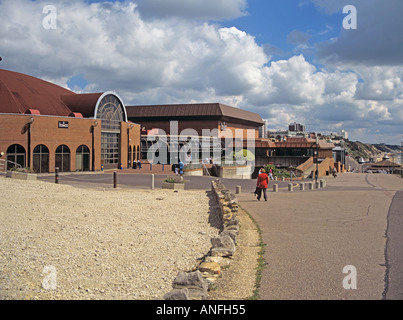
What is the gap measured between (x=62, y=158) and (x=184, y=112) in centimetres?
4611

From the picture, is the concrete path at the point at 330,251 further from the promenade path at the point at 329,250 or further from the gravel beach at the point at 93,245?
the gravel beach at the point at 93,245

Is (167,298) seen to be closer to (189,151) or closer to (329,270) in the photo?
(329,270)

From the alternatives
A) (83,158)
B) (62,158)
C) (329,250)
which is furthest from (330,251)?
(83,158)

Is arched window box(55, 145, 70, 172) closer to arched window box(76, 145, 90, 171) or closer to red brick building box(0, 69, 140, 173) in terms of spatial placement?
red brick building box(0, 69, 140, 173)

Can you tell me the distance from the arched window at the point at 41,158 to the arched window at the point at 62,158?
39.7 inches

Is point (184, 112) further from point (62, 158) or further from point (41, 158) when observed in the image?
point (41, 158)

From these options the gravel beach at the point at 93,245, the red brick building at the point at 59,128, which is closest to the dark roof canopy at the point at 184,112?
the red brick building at the point at 59,128

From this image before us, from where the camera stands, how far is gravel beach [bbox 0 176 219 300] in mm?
7266

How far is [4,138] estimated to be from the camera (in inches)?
1296

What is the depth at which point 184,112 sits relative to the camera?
264 feet

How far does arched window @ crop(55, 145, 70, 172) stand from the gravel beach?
19568 mm

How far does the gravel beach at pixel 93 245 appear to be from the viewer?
23.8 feet

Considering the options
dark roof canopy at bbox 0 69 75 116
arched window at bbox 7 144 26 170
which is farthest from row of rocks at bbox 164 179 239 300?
dark roof canopy at bbox 0 69 75 116

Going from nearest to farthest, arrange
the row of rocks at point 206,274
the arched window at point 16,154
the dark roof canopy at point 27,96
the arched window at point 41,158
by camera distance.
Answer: the row of rocks at point 206,274, the arched window at point 16,154, the arched window at point 41,158, the dark roof canopy at point 27,96
